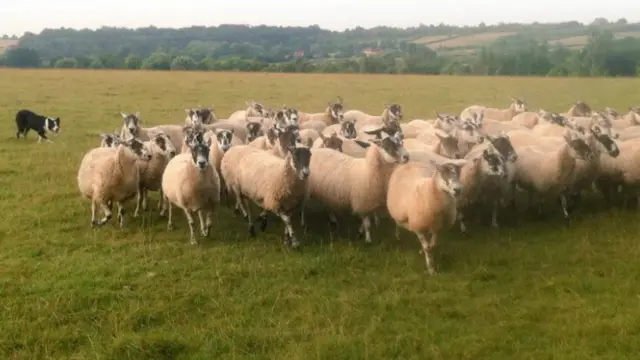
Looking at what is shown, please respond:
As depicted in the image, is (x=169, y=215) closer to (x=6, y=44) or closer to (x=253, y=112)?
(x=253, y=112)

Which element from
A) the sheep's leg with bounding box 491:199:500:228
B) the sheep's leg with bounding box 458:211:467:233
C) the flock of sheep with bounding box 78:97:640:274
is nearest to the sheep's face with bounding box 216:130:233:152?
the flock of sheep with bounding box 78:97:640:274

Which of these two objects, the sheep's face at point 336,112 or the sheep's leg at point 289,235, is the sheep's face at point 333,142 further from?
the sheep's face at point 336,112

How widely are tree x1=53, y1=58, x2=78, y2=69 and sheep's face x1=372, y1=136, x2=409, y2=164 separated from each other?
70.3m

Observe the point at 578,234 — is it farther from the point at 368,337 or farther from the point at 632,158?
the point at 368,337

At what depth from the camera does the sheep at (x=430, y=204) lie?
8.34 metres

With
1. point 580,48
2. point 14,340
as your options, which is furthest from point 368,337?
point 580,48

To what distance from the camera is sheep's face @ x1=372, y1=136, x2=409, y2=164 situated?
9648mm

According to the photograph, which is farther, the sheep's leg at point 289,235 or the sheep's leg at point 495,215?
the sheep's leg at point 495,215

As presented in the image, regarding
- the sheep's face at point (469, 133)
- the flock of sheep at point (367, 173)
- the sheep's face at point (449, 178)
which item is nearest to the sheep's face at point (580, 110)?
the flock of sheep at point (367, 173)

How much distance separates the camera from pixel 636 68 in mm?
47562

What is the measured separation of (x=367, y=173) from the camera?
9891mm

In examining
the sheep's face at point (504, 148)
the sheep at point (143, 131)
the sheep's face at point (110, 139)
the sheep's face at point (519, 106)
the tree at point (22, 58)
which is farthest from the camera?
the tree at point (22, 58)

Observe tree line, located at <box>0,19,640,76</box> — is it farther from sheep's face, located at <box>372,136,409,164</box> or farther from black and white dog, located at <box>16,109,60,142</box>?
sheep's face, located at <box>372,136,409,164</box>

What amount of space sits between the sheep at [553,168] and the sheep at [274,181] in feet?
12.1
